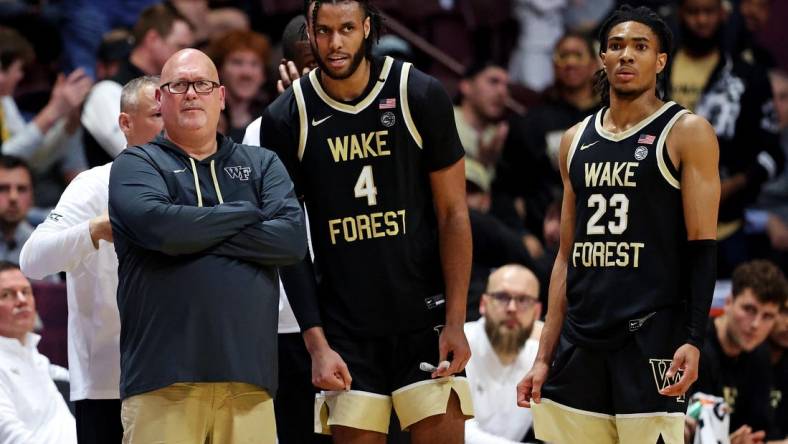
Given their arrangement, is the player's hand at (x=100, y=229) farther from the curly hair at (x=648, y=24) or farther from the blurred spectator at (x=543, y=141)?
the blurred spectator at (x=543, y=141)

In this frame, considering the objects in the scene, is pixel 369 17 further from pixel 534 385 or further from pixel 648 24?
pixel 534 385

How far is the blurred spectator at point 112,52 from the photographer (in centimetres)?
833

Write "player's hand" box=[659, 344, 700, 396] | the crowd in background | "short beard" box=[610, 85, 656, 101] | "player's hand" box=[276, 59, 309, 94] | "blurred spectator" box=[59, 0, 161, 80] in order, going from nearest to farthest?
"player's hand" box=[659, 344, 700, 396], "short beard" box=[610, 85, 656, 101], "player's hand" box=[276, 59, 309, 94], the crowd in background, "blurred spectator" box=[59, 0, 161, 80]

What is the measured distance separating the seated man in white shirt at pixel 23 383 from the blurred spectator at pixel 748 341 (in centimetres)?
330

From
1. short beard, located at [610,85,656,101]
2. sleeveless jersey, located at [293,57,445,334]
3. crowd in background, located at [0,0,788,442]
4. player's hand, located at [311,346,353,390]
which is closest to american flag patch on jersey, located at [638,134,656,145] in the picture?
short beard, located at [610,85,656,101]

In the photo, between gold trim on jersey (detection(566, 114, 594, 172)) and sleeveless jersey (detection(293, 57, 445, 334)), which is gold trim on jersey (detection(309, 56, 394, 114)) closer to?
sleeveless jersey (detection(293, 57, 445, 334))

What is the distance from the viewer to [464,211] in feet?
15.7

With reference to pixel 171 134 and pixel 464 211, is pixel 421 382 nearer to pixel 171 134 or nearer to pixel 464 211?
pixel 464 211

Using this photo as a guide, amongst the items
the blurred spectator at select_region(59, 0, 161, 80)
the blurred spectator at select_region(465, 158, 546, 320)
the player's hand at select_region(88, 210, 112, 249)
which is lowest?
the blurred spectator at select_region(465, 158, 546, 320)

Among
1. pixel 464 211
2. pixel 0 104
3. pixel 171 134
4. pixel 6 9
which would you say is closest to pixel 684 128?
pixel 464 211

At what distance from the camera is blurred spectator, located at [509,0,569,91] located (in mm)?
10781

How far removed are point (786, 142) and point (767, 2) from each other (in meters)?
1.26

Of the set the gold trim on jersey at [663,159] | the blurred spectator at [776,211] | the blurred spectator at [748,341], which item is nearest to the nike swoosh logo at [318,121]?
the gold trim on jersey at [663,159]

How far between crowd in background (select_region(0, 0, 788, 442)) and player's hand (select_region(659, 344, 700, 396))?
3.25 meters
